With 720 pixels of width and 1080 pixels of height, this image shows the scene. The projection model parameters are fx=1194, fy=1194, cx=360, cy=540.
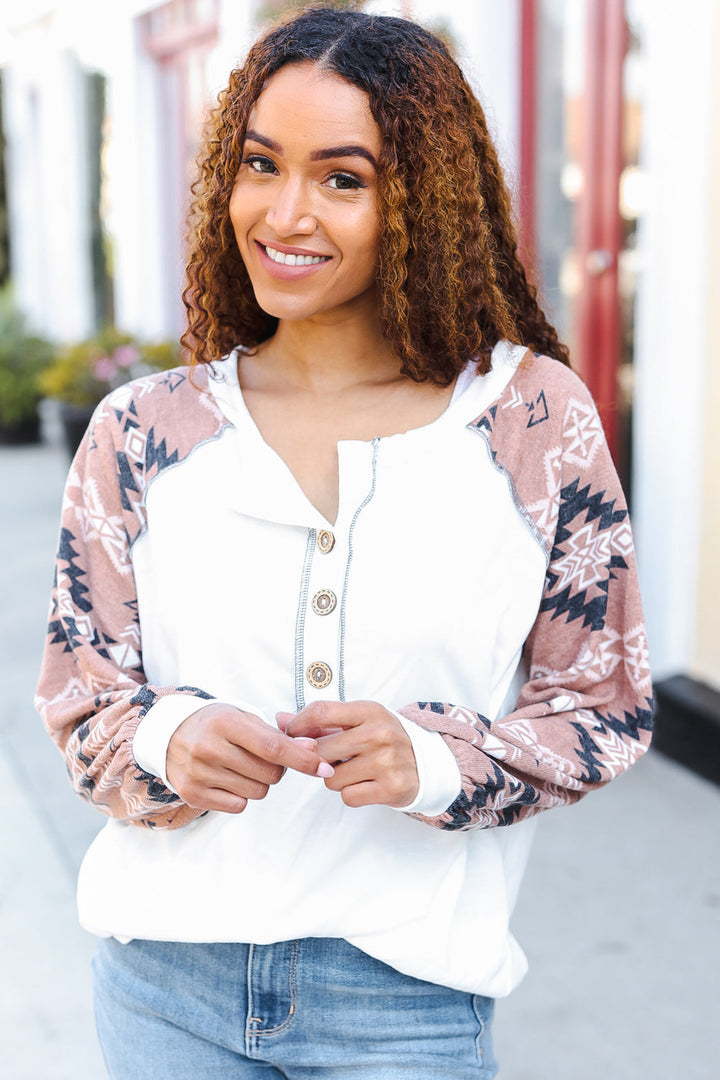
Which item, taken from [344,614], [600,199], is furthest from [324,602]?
[600,199]

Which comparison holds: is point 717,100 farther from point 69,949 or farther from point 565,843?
point 69,949

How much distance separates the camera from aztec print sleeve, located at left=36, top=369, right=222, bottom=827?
134cm

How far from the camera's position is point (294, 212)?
128 cm

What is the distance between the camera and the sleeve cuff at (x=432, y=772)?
1.17 metres

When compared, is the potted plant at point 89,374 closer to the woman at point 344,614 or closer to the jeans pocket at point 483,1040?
the woman at point 344,614

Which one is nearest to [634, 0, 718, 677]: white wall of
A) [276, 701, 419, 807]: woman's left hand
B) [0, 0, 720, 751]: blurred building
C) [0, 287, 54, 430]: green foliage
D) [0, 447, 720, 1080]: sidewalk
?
[0, 0, 720, 751]: blurred building

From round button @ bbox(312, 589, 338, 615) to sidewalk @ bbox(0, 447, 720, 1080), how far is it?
4.41 ft

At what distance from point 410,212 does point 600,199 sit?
2908 mm

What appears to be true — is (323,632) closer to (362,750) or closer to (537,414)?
(362,750)

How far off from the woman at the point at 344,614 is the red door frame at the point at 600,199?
2.59m

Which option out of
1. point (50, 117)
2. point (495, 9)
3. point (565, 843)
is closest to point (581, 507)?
point (565, 843)

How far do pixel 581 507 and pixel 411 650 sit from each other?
254 millimetres

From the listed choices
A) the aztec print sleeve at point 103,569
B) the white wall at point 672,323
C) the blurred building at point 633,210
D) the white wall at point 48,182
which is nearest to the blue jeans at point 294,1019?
the aztec print sleeve at point 103,569

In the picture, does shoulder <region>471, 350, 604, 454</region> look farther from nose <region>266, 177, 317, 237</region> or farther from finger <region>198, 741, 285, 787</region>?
finger <region>198, 741, 285, 787</region>
